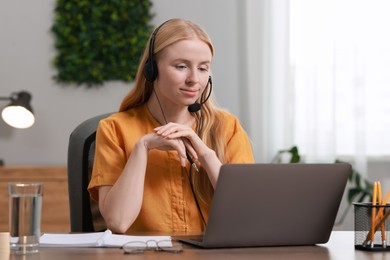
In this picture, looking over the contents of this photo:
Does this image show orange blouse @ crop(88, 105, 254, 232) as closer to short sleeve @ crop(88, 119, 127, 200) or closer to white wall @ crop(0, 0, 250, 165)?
short sleeve @ crop(88, 119, 127, 200)

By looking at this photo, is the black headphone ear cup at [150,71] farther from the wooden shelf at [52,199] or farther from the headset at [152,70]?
the wooden shelf at [52,199]

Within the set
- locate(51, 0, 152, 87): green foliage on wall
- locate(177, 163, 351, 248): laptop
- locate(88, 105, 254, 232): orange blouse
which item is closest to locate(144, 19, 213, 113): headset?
locate(88, 105, 254, 232): orange blouse

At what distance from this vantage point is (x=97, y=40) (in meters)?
4.04

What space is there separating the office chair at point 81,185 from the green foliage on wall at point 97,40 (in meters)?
1.93

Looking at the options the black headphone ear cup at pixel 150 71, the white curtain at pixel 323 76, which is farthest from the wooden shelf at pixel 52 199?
the black headphone ear cup at pixel 150 71

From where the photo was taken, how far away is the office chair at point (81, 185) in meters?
2.09

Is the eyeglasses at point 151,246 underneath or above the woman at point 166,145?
underneath

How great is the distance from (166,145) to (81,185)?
1.08 feet

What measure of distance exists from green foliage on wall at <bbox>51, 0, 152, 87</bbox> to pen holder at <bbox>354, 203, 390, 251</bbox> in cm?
262

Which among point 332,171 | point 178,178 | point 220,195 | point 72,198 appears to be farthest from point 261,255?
point 72,198

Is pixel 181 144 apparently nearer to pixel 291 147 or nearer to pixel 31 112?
pixel 31 112

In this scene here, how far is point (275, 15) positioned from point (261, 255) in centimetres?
274

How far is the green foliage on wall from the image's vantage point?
4.00 meters

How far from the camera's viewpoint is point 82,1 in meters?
3.99
